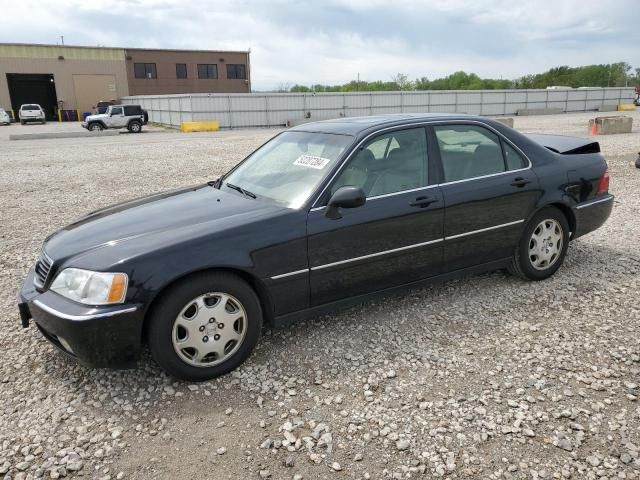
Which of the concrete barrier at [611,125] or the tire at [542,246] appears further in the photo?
the concrete barrier at [611,125]

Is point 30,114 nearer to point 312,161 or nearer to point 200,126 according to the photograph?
point 200,126

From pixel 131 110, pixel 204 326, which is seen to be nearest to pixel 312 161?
pixel 204 326

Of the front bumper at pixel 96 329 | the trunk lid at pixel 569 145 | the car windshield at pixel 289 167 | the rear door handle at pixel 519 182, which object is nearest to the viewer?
the front bumper at pixel 96 329

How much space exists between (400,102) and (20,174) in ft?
105

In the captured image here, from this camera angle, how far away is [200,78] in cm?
6094

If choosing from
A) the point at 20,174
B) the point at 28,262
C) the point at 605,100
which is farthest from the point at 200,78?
the point at 28,262

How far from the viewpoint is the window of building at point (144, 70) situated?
56594 mm

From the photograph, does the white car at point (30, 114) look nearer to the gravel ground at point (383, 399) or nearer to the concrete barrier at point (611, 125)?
the concrete barrier at point (611, 125)

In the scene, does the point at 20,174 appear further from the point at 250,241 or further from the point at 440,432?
the point at 440,432

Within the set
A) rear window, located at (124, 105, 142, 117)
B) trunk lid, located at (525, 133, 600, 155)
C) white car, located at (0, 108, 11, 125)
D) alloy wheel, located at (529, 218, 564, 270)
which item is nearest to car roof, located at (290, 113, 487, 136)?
trunk lid, located at (525, 133, 600, 155)

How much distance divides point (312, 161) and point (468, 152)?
4.60ft

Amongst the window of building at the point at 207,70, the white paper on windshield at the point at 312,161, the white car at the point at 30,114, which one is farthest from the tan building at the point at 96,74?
the white paper on windshield at the point at 312,161

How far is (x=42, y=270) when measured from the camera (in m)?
3.38

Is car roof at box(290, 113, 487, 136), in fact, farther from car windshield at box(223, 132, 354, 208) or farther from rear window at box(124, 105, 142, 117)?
rear window at box(124, 105, 142, 117)
